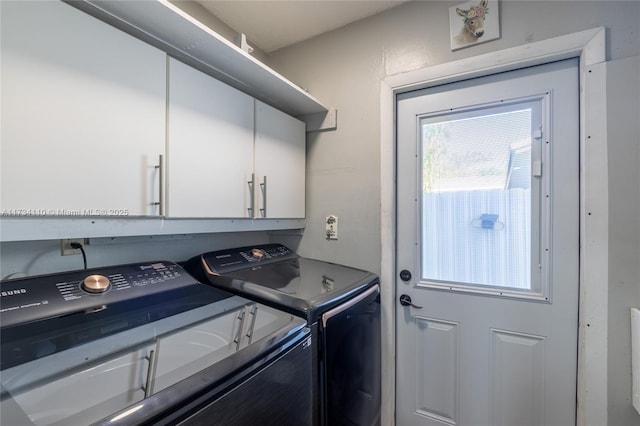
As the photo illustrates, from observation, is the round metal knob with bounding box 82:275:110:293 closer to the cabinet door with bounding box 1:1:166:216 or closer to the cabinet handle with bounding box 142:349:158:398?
the cabinet door with bounding box 1:1:166:216

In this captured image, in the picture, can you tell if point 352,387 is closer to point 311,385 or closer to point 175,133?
point 311,385

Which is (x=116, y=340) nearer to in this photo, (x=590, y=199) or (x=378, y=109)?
(x=378, y=109)

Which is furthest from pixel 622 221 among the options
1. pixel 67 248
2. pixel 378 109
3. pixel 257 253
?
pixel 67 248

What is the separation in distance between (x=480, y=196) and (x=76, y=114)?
1.73 m

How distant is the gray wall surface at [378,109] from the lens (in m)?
1.16

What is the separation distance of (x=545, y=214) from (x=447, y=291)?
61 cm

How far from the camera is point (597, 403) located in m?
1.19

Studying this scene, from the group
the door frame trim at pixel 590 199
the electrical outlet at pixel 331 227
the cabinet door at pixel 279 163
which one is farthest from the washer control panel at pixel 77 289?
the door frame trim at pixel 590 199

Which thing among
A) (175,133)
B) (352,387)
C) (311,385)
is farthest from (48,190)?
(352,387)

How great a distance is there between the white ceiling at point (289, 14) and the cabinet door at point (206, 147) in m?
0.62

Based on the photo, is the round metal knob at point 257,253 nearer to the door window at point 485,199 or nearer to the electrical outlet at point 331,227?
the electrical outlet at point 331,227

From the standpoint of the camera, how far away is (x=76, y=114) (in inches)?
33.7

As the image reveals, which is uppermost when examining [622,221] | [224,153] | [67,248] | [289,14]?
[289,14]

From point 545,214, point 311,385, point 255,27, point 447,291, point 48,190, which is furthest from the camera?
point 255,27
